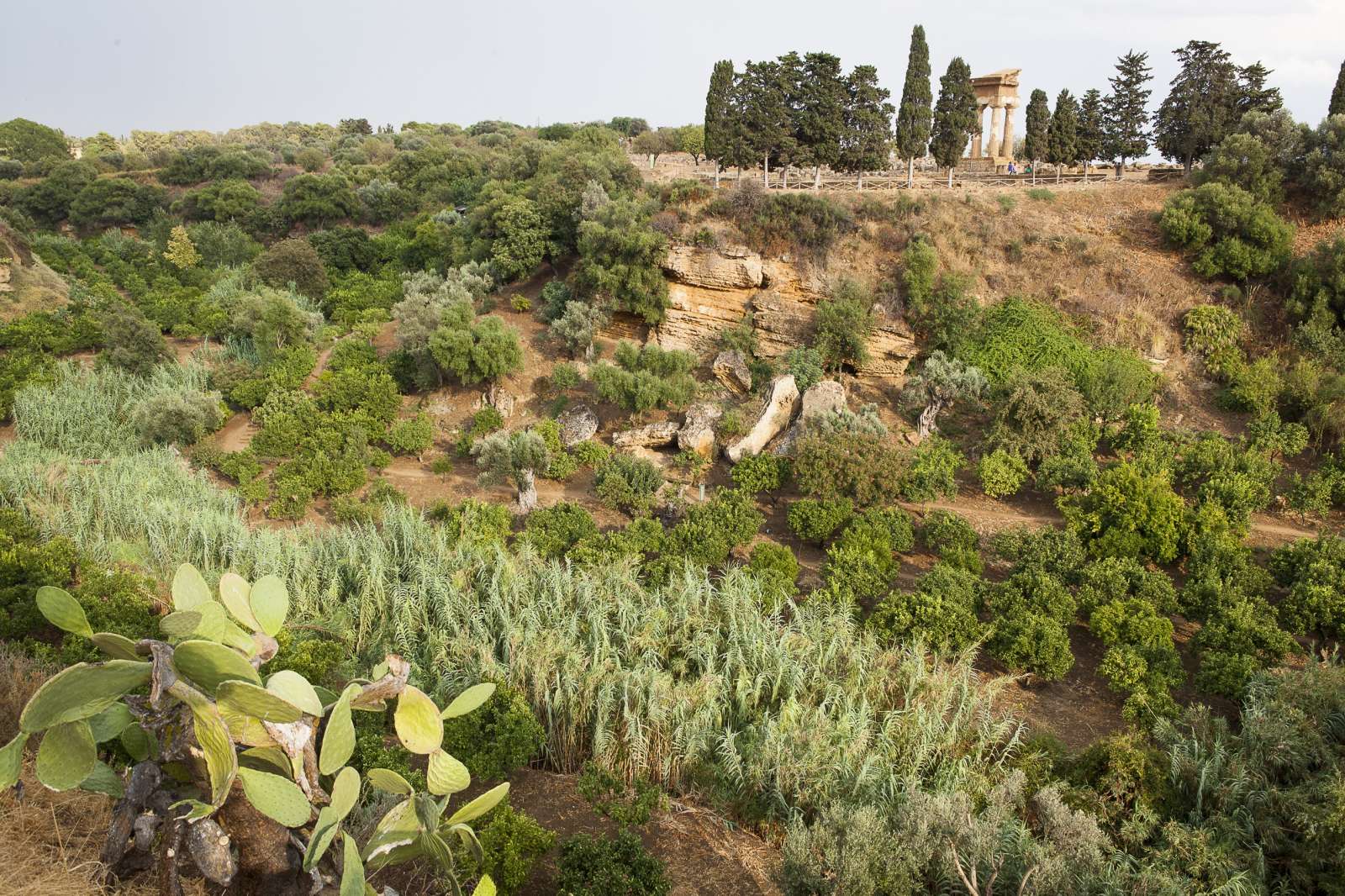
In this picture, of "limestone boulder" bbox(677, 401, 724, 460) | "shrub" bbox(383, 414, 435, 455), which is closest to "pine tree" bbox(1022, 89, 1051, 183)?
"limestone boulder" bbox(677, 401, 724, 460)

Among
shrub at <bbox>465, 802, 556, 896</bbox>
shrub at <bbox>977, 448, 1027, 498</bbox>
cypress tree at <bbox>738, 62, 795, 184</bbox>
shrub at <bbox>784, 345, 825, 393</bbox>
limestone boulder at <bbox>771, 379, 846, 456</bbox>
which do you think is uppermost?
cypress tree at <bbox>738, 62, 795, 184</bbox>

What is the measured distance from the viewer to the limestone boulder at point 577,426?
15.8 meters

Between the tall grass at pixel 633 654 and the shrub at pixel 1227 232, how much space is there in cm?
1404

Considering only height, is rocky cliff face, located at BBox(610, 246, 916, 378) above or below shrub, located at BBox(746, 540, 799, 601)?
above

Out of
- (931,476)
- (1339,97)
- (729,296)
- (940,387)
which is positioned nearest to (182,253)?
(729,296)

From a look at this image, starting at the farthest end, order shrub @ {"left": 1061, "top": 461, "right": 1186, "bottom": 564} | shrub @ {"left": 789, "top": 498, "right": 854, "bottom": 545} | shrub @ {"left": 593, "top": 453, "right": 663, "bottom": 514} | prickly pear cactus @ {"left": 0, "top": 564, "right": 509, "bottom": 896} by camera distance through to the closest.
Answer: shrub @ {"left": 593, "top": 453, "right": 663, "bottom": 514}
shrub @ {"left": 789, "top": 498, "right": 854, "bottom": 545}
shrub @ {"left": 1061, "top": 461, "right": 1186, "bottom": 564}
prickly pear cactus @ {"left": 0, "top": 564, "right": 509, "bottom": 896}

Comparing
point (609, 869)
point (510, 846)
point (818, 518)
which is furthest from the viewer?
point (818, 518)

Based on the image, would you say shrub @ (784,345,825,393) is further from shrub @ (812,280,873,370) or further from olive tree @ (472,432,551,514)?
olive tree @ (472,432,551,514)

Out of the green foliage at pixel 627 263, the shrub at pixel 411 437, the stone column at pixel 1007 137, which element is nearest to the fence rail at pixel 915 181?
the stone column at pixel 1007 137

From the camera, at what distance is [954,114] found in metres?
22.1

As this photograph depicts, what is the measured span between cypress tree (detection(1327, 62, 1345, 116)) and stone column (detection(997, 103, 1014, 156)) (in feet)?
30.3

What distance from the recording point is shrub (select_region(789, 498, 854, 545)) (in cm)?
1204

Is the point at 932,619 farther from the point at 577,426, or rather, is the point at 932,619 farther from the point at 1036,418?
the point at 577,426

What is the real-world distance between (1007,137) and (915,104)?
7.41 meters
